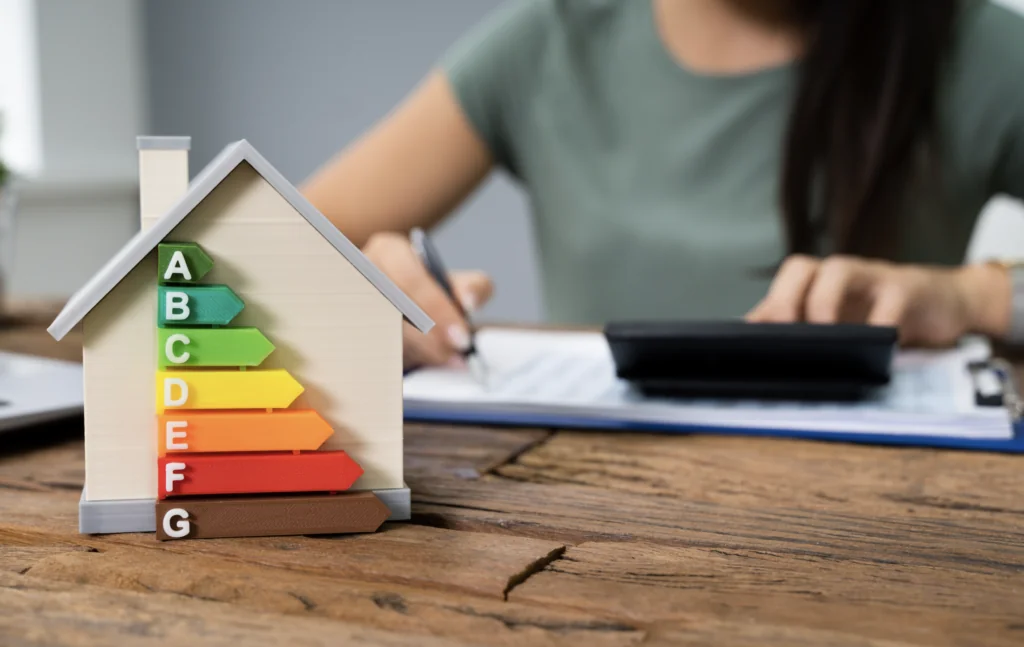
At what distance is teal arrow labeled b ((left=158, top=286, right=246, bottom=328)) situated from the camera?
1.30 ft

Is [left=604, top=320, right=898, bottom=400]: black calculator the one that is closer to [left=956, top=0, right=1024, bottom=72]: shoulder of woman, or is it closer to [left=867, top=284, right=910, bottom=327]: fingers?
[left=867, top=284, right=910, bottom=327]: fingers

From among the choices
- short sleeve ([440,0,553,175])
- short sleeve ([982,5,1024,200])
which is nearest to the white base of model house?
short sleeve ([440,0,553,175])

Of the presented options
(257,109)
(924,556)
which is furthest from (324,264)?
(257,109)

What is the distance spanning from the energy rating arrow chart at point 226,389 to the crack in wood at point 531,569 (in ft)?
0.40

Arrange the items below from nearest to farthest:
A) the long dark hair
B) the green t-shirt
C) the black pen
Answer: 1. the black pen
2. the long dark hair
3. the green t-shirt

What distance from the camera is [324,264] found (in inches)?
16.5

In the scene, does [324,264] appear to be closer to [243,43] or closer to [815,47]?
[815,47]

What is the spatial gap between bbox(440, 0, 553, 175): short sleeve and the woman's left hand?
27.4 inches

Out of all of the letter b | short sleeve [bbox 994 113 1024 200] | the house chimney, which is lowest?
the letter b

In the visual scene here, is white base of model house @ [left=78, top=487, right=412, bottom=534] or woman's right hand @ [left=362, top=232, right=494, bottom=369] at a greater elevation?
woman's right hand @ [left=362, top=232, right=494, bottom=369]

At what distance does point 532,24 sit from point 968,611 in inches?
50.2

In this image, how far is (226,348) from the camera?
1.33ft

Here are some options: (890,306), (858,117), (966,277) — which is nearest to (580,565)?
(890,306)

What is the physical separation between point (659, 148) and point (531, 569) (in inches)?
44.5
